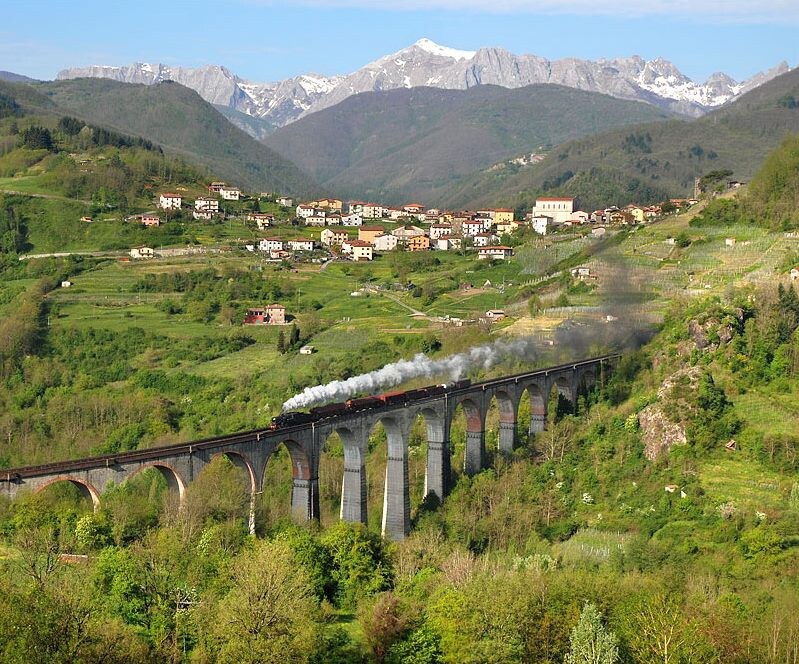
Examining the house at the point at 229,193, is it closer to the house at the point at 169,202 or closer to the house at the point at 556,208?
the house at the point at 169,202

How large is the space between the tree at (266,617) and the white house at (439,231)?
87.6m

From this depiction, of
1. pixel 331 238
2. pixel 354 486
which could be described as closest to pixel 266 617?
pixel 354 486

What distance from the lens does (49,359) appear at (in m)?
75.8

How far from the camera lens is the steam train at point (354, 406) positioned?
4366 centimetres

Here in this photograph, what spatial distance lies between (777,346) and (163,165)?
296 ft

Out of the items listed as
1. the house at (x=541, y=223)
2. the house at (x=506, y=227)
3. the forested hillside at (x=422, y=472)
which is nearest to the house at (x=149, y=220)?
the forested hillside at (x=422, y=472)

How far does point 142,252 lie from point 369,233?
25.5m

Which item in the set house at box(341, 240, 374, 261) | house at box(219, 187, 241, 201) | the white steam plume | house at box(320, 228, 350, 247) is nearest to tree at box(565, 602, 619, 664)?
the white steam plume

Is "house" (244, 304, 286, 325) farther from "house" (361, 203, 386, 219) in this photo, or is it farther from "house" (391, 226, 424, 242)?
"house" (361, 203, 386, 219)

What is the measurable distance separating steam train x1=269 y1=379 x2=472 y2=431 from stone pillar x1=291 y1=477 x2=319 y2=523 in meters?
2.31

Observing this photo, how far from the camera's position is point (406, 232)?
4646 inches

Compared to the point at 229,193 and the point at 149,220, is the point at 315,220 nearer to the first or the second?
the point at 229,193

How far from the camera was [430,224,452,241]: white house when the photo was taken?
11786 cm

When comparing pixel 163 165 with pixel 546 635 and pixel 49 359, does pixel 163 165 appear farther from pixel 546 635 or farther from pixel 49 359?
pixel 546 635
